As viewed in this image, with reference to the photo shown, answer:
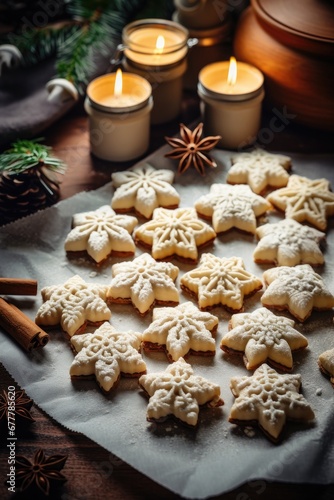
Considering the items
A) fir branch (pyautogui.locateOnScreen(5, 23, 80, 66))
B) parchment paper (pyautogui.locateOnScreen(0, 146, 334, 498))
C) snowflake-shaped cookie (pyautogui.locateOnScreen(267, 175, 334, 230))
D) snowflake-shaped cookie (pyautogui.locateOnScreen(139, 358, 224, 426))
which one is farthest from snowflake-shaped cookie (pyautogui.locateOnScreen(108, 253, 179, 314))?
fir branch (pyautogui.locateOnScreen(5, 23, 80, 66))

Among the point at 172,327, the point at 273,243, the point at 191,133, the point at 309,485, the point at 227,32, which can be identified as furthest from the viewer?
the point at 227,32

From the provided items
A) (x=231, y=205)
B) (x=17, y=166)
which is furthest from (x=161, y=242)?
(x=17, y=166)

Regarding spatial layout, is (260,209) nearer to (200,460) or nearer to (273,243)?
(273,243)

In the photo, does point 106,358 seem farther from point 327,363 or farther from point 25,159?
point 25,159

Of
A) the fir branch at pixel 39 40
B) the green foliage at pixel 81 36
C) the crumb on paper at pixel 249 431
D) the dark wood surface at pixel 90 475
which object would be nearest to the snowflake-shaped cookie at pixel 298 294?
the crumb on paper at pixel 249 431

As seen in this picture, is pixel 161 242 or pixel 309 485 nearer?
pixel 309 485

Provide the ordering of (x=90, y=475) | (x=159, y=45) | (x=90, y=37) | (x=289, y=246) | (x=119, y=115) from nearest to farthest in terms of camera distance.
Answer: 1. (x=90, y=475)
2. (x=289, y=246)
3. (x=119, y=115)
4. (x=159, y=45)
5. (x=90, y=37)

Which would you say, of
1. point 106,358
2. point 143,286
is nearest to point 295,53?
point 143,286

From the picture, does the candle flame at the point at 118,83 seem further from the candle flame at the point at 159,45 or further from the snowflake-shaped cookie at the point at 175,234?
the snowflake-shaped cookie at the point at 175,234
